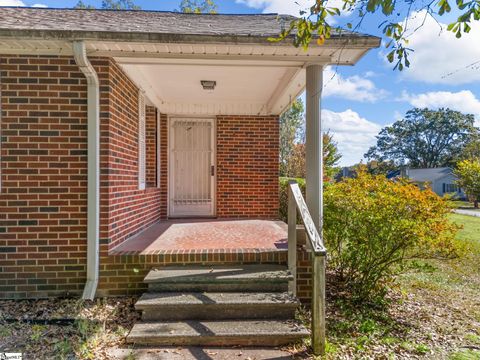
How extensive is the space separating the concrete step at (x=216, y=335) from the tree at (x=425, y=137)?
5923cm

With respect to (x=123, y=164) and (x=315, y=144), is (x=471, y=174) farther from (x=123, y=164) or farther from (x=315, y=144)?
(x=123, y=164)

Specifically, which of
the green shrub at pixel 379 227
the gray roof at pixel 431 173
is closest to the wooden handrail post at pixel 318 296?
the green shrub at pixel 379 227

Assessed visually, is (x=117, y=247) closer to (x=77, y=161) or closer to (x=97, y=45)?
(x=77, y=161)

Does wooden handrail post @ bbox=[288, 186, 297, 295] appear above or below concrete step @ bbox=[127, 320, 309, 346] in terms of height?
above

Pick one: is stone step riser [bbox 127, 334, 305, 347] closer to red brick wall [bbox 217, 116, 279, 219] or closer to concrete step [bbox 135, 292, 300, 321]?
concrete step [bbox 135, 292, 300, 321]

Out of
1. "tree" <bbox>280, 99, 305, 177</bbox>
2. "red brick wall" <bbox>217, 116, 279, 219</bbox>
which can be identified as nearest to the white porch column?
"red brick wall" <bbox>217, 116, 279, 219</bbox>

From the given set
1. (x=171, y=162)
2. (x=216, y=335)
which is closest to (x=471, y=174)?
(x=171, y=162)

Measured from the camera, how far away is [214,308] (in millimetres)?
3238

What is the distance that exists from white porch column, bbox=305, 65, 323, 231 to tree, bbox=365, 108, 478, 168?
58.0 metres

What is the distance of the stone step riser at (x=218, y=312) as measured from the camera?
3211 millimetres

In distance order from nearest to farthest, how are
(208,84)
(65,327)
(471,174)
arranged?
(65,327) < (208,84) < (471,174)

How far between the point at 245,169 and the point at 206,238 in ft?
9.09

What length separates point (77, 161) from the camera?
3805mm

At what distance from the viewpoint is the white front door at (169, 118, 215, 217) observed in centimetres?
728
